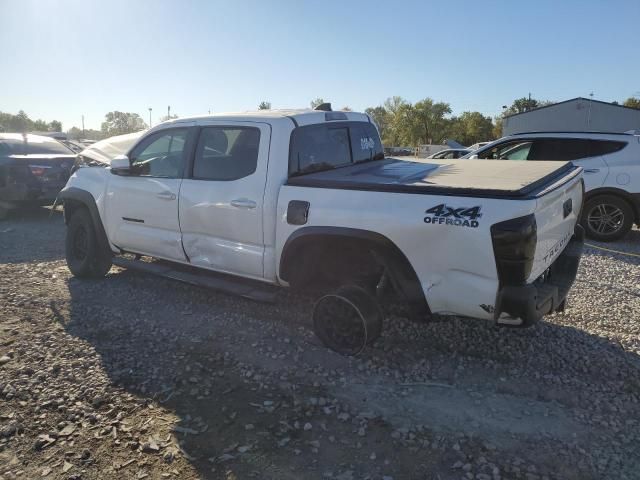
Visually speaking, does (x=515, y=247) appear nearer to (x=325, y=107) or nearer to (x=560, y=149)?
(x=325, y=107)

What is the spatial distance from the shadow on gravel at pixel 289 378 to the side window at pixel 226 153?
1336 mm

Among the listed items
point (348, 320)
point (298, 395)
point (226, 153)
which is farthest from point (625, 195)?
point (298, 395)

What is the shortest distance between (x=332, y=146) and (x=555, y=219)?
2.00 metres

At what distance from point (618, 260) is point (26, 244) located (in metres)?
8.54

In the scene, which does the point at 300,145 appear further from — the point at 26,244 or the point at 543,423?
the point at 26,244

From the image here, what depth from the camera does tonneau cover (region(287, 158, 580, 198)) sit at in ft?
9.96

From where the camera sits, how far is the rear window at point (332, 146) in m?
4.12

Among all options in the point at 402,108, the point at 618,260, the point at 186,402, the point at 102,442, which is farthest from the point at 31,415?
the point at 402,108

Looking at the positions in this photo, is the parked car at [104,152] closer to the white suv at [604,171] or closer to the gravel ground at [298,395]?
the gravel ground at [298,395]

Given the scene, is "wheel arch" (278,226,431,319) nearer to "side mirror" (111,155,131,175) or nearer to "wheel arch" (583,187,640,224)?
"side mirror" (111,155,131,175)

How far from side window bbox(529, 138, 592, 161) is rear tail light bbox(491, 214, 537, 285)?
6029mm

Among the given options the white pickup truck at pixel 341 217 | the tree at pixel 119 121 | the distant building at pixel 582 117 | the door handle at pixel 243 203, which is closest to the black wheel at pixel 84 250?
the white pickup truck at pixel 341 217

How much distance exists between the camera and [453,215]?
9.83ft

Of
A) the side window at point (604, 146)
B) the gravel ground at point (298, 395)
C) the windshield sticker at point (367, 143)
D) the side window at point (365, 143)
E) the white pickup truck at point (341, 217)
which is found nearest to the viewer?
the gravel ground at point (298, 395)
